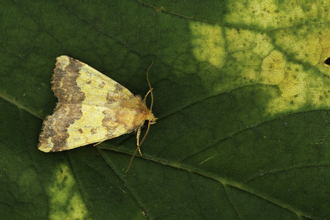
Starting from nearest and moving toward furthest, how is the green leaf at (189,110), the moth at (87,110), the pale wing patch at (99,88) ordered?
1. the green leaf at (189,110)
2. the moth at (87,110)
3. the pale wing patch at (99,88)

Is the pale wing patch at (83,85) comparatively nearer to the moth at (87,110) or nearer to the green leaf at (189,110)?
the moth at (87,110)

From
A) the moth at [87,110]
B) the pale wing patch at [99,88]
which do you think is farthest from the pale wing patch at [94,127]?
the pale wing patch at [99,88]

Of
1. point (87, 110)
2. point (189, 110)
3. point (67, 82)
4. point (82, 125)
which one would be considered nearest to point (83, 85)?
point (67, 82)

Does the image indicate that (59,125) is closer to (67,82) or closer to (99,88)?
(67,82)

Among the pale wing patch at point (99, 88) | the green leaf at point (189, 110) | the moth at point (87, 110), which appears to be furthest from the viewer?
the pale wing patch at point (99, 88)

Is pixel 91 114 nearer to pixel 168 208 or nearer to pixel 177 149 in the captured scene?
pixel 177 149

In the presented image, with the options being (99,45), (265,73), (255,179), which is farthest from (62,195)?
(265,73)
